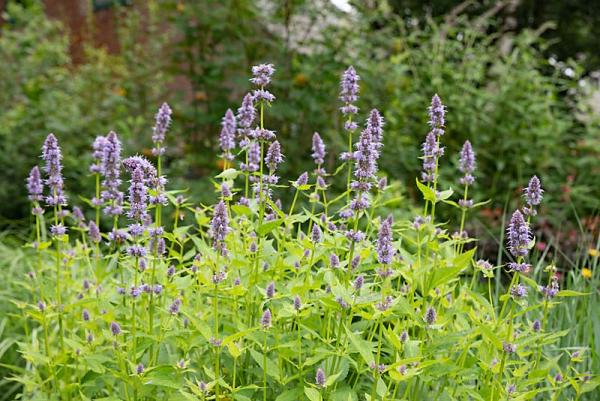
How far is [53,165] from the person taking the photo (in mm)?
2867

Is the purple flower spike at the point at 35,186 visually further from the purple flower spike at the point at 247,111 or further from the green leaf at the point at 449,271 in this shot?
the green leaf at the point at 449,271

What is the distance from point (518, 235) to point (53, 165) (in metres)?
1.82

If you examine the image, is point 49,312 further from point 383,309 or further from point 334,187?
point 334,187

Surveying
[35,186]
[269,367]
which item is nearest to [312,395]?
[269,367]

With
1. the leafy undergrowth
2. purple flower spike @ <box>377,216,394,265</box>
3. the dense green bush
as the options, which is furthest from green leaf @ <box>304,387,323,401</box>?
the dense green bush

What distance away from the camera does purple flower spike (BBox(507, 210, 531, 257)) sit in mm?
2262

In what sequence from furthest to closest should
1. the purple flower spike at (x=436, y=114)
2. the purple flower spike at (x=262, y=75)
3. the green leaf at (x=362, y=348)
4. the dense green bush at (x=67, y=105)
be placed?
the dense green bush at (x=67, y=105), the purple flower spike at (x=436, y=114), the purple flower spike at (x=262, y=75), the green leaf at (x=362, y=348)

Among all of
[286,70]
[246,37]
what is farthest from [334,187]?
[246,37]

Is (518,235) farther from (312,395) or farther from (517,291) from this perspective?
(312,395)

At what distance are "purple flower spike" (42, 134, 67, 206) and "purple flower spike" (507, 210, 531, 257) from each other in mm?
1749

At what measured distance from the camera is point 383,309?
243cm

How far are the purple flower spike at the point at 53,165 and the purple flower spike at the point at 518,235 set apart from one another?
5.74 feet

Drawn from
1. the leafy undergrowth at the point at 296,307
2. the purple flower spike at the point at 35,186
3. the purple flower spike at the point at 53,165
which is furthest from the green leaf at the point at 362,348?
the purple flower spike at the point at 35,186

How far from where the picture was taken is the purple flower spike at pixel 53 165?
9.20 feet
